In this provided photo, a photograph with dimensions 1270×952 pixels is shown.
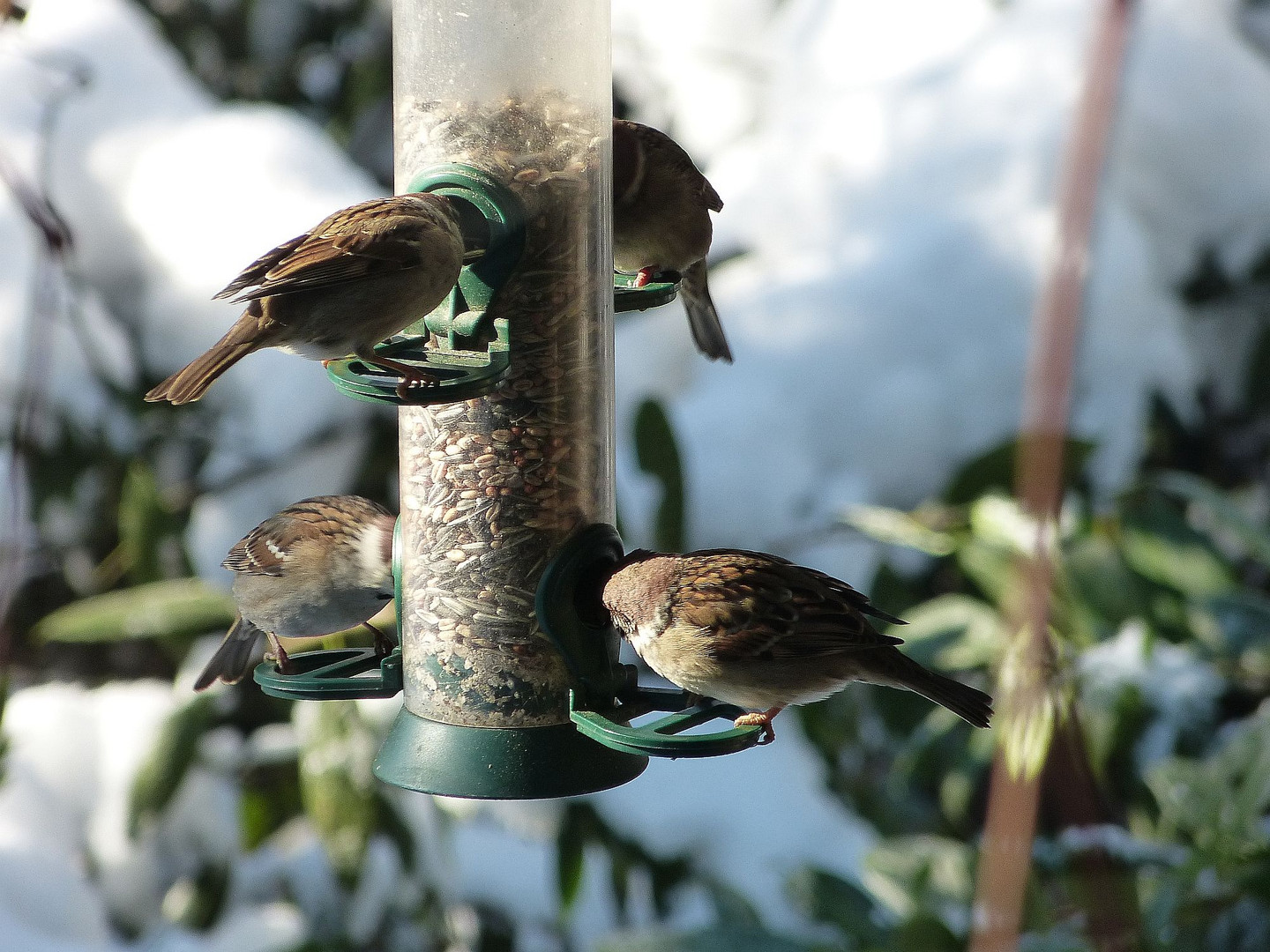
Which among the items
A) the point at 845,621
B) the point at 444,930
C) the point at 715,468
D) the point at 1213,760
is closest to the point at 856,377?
the point at 715,468

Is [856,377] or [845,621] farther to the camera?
[856,377]

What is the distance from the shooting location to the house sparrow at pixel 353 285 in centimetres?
212

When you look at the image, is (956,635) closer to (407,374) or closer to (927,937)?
(927,937)

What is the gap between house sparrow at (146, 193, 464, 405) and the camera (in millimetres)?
2117

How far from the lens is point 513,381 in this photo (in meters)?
2.53

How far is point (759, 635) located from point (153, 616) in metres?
2.18

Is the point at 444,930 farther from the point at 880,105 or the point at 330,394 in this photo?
the point at 880,105

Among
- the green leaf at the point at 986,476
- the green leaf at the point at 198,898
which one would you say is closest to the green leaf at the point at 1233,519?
the green leaf at the point at 986,476

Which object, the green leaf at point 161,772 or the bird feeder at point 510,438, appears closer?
the bird feeder at point 510,438

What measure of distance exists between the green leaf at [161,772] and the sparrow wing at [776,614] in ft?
6.62

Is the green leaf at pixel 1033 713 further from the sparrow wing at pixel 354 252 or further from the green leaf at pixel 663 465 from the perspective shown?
the green leaf at pixel 663 465

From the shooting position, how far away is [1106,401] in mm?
4844

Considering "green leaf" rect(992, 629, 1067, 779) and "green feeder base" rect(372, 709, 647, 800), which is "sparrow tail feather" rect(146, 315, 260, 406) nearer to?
"green feeder base" rect(372, 709, 647, 800)

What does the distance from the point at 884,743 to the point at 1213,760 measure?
4.25 ft
